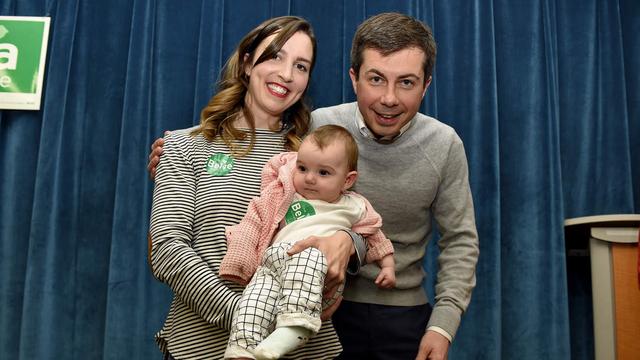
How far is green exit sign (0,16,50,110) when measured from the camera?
8.75ft

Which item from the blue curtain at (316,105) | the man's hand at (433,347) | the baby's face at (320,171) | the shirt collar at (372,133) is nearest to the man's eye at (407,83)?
the shirt collar at (372,133)

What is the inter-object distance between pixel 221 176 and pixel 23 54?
69.1 inches

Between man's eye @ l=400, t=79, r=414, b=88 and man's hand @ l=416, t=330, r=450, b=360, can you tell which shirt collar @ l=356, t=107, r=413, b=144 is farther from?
man's hand @ l=416, t=330, r=450, b=360

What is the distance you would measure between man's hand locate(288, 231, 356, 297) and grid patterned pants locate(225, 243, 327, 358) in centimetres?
4

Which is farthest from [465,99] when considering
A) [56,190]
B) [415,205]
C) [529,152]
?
[56,190]

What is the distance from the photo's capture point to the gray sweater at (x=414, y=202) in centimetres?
161

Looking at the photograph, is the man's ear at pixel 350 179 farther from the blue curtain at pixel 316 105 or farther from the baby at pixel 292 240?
the blue curtain at pixel 316 105

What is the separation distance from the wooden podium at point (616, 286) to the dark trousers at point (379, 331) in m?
0.92

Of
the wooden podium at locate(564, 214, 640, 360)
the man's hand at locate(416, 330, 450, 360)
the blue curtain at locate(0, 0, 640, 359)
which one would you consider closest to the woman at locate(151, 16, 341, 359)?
the man's hand at locate(416, 330, 450, 360)

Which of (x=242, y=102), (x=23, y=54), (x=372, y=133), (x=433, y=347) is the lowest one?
(x=433, y=347)

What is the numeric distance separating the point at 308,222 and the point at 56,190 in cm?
167

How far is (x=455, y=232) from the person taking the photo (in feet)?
5.34

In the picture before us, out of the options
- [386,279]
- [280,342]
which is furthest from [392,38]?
[280,342]

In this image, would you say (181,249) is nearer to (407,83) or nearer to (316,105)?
(407,83)
